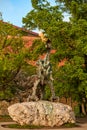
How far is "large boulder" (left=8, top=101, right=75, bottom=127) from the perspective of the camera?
1834 centimetres

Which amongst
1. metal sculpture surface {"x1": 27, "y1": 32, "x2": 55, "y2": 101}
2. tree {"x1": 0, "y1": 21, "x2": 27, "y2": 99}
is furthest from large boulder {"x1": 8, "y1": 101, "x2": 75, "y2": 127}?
tree {"x1": 0, "y1": 21, "x2": 27, "y2": 99}

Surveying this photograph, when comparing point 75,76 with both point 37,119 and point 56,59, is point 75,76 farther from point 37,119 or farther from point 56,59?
point 37,119

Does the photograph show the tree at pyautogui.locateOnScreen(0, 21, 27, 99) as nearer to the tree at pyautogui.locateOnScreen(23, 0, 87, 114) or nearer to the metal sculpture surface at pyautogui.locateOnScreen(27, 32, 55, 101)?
the tree at pyautogui.locateOnScreen(23, 0, 87, 114)

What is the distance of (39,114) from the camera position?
18.5 m

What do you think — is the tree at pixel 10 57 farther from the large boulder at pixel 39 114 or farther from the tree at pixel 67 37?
the large boulder at pixel 39 114

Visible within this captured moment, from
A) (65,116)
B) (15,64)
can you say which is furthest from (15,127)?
(15,64)

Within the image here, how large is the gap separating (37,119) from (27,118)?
0.51 metres

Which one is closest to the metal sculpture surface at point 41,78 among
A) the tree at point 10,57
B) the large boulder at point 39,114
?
the large boulder at point 39,114

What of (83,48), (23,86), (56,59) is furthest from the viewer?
(56,59)

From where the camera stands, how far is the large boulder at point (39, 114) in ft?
60.2

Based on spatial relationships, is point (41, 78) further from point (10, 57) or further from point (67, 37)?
point (67, 37)

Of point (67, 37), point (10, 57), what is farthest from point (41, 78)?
point (67, 37)

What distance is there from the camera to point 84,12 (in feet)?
87.5

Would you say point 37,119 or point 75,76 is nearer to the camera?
point 37,119
